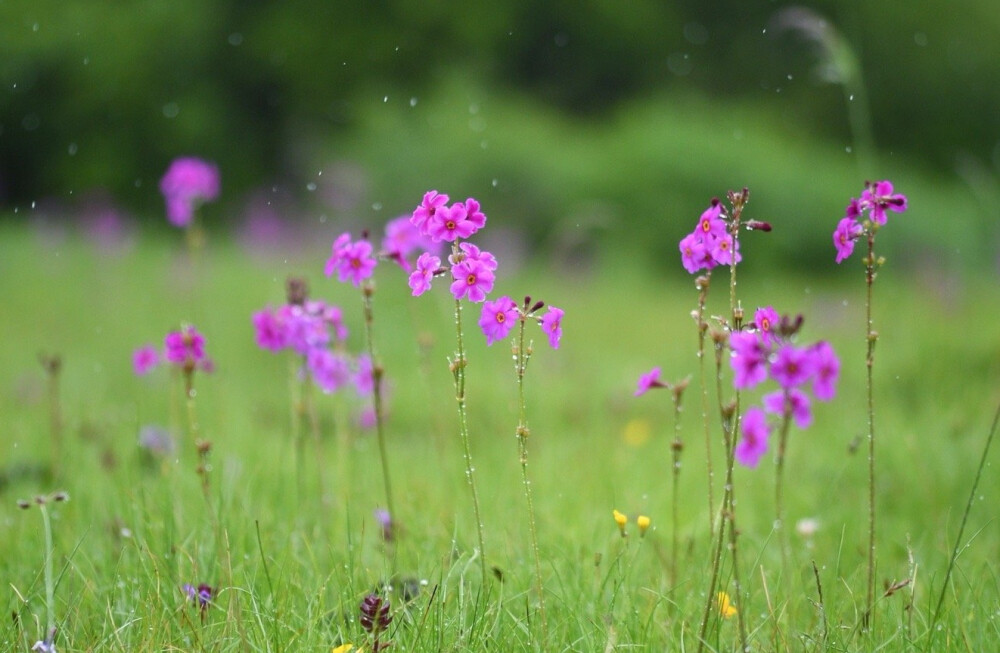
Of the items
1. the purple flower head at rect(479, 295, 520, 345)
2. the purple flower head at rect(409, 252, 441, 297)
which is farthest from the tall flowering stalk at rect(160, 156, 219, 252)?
the purple flower head at rect(479, 295, 520, 345)

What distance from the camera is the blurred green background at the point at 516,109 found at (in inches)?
468

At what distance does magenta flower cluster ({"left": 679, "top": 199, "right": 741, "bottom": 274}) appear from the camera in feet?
5.28

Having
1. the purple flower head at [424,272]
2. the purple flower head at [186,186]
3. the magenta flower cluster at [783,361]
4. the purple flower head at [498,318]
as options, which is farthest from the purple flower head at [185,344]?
the purple flower head at [186,186]

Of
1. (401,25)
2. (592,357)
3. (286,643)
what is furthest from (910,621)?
(401,25)

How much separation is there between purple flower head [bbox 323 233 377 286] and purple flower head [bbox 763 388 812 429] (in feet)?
2.69

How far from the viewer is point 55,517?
7.84 ft

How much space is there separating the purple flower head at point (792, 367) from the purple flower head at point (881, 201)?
34 cm

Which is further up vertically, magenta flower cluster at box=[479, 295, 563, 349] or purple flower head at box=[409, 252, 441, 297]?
purple flower head at box=[409, 252, 441, 297]

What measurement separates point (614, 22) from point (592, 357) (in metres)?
13.6

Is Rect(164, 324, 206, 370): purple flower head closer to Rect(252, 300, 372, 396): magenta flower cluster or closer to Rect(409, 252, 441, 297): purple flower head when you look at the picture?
Rect(252, 300, 372, 396): magenta flower cluster

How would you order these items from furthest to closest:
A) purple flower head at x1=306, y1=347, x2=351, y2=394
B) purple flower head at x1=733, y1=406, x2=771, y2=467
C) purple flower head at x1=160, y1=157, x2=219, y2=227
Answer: purple flower head at x1=160, y1=157, x2=219, y2=227 < purple flower head at x1=306, y1=347, x2=351, y2=394 < purple flower head at x1=733, y1=406, x2=771, y2=467

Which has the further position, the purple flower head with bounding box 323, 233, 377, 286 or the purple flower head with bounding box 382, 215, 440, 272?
the purple flower head with bounding box 382, 215, 440, 272

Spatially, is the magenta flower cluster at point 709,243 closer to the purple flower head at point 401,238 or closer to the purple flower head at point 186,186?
the purple flower head at point 401,238

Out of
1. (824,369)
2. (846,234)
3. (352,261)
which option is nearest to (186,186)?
(352,261)
